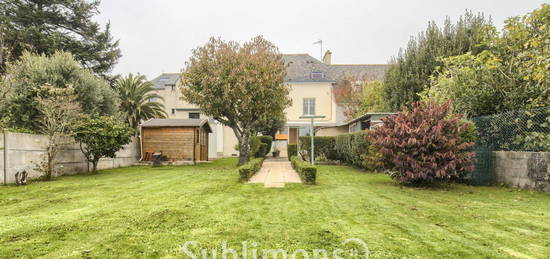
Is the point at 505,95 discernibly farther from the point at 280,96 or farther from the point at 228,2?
the point at 228,2

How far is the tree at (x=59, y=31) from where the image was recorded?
21.1 metres

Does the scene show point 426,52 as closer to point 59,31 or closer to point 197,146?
point 197,146

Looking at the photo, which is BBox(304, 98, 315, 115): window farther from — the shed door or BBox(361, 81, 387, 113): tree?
the shed door

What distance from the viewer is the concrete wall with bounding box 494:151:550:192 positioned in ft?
23.7

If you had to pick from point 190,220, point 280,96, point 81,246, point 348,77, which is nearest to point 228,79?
point 280,96

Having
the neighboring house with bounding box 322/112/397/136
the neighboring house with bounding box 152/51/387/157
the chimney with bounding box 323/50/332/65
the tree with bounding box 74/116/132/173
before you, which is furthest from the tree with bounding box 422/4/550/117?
the chimney with bounding box 323/50/332/65

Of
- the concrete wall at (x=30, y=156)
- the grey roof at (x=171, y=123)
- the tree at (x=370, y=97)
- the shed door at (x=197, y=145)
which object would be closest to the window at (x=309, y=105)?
the tree at (x=370, y=97)

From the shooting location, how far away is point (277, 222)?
4.43m

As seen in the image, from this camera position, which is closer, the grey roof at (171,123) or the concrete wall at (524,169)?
the concrete wall at (524,169)

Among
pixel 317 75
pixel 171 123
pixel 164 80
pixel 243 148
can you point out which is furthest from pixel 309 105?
pixel 164 80

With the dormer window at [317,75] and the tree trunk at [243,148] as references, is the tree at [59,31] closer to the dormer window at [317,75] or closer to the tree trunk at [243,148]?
the tree trunk at [243,148]

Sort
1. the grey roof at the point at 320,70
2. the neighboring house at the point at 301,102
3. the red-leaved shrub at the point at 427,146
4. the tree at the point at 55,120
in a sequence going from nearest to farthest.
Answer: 1. the red-leaved shrub at the point at 427,146
2. the tree at the point at 55,120
3. the neighboring house at the point at 301,102
4. the grey roof at the point at 320,70

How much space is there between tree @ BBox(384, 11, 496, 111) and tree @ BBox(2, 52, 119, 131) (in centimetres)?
1616

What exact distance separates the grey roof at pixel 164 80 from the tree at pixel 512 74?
92.7 ft
